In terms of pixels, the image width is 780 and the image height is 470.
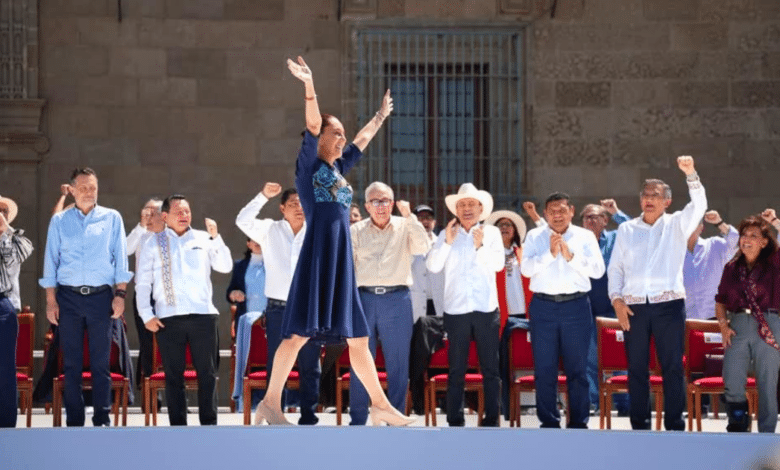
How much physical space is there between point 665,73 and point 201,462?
30.0 ft

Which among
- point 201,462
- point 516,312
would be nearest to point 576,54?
point 516,312

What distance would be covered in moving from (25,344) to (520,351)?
3516 millimetres

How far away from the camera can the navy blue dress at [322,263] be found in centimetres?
824

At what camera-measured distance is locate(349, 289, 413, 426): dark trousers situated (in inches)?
384

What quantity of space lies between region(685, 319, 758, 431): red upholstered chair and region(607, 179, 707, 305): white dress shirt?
1.53 feet

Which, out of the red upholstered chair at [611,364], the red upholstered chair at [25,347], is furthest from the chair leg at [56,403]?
the red upholstered chair at [611,364]

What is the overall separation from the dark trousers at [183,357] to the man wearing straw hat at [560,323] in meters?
2.13

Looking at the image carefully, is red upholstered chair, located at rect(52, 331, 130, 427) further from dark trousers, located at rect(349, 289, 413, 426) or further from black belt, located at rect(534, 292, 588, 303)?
black belt, located at rect(534, 292, 588, 303)

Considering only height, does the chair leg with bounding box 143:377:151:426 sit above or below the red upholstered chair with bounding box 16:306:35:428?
below

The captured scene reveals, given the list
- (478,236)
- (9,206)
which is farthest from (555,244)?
(9,206)

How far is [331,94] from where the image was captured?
46.5ft

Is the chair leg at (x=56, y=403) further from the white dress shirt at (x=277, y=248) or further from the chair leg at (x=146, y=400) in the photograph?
the white dress shirt at (x=277, y=248)

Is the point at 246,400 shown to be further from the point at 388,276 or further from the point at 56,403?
the point at 388,276

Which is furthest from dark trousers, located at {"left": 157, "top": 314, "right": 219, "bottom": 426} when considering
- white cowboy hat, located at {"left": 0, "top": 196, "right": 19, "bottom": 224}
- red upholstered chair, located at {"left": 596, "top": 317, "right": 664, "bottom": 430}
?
red upholstered chair, located at {"left": 596, "top": 317, "right": 664, "bottom": 430}
